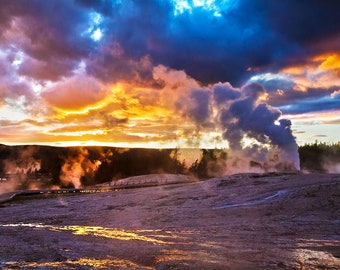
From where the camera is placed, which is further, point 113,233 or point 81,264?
point 113,233

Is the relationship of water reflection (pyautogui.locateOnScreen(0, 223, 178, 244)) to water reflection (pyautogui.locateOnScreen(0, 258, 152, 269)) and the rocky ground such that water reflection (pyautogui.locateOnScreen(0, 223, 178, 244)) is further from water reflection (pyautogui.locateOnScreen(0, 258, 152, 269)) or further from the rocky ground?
water reflection (pyautogui.locateOnScreen(0, 258, 152, 269))

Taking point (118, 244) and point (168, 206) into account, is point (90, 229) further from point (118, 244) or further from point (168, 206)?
point (168, 206)

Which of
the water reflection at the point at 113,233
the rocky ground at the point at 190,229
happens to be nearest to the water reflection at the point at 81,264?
the rocky ground at the point at 190,229

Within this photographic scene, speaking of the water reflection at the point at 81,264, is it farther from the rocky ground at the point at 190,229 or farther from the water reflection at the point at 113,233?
the water reflection at the point at 113,233

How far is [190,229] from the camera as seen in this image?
11.8 metres

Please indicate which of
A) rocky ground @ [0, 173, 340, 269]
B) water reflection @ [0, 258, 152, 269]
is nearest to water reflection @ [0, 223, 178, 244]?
rocky ground @ [0, 173, 340, 269]

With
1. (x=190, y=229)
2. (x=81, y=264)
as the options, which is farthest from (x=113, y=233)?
(x=81, y=264)

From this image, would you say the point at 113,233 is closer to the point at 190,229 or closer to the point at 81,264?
the point at 190,229

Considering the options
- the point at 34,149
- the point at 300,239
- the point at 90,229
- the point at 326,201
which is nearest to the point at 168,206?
the point at 90,229

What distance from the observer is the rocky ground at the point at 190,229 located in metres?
8.01

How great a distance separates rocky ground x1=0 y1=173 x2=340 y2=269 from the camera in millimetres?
8008

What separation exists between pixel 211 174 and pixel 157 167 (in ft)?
82.1

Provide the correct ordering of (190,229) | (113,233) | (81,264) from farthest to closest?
(190,229) → (113,233) → (81,264)

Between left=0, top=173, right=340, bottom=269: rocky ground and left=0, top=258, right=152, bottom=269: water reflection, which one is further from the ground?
left=0, top=173, right=340, bottom=269: rocky ground
